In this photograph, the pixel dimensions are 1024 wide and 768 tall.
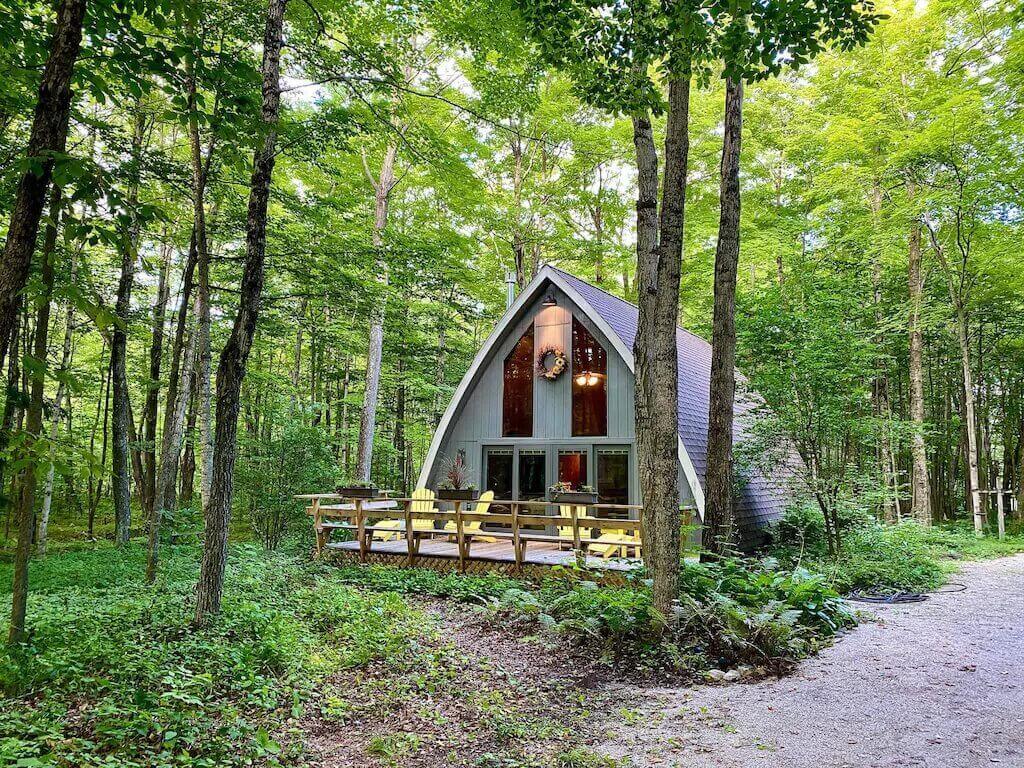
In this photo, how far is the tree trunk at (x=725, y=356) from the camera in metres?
6.93

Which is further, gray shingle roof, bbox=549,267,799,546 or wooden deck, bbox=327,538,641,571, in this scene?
gray shingle roof, bbox=549,267,799,546

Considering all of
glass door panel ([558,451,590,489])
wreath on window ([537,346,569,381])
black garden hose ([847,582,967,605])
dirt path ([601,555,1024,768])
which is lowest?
black garden hose ([847,582,967,605])

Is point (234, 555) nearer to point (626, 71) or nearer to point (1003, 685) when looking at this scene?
point (626, 71)

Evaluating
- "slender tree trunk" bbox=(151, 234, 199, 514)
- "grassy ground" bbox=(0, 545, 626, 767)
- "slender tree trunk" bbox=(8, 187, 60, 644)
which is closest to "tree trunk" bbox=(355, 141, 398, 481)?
"slender tree trunk" bbox=(151, 234, 199, 514)

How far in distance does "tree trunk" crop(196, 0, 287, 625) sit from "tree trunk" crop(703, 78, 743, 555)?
5.03m

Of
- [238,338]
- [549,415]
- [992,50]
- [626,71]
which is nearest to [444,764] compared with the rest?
[238,338]

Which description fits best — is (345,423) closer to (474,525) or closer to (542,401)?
(474,525)

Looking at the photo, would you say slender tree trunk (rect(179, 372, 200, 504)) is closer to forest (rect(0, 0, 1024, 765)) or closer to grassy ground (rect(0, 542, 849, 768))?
forest (rect(0, 0, 1024, 765))

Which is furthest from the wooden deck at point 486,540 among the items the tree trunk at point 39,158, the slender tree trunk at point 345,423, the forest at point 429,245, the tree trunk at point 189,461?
the tree trunk at point 39,158

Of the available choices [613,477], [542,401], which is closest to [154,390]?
[542,401]

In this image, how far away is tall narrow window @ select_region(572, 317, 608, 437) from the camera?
10914 mm

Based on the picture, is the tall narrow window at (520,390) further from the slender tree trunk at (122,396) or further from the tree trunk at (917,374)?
the tree trunk at (917,374)

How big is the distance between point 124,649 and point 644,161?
601cm

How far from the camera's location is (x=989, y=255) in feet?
39.4
